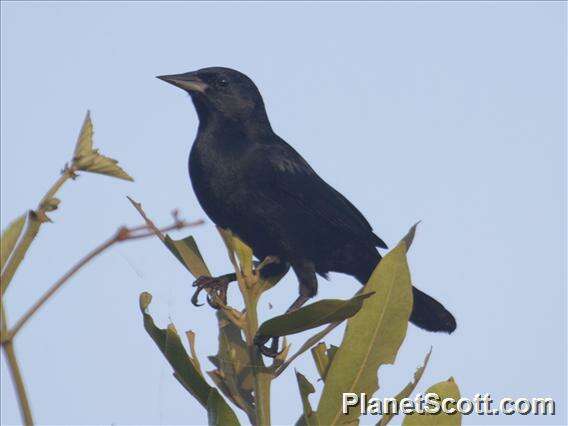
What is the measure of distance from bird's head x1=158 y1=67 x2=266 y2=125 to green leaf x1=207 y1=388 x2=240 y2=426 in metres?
2.93

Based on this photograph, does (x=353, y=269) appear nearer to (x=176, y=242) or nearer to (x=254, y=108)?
(x=254, y=108)

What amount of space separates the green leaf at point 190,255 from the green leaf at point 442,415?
0.83 meters

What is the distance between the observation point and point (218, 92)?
16.5ft

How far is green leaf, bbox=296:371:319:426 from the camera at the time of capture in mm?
2066

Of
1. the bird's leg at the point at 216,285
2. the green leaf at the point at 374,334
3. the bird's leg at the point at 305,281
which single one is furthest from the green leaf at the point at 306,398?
the bird's leg at the point at 305,281

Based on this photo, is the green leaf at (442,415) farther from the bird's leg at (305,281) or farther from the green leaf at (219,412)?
the bird's leg at (305,281)

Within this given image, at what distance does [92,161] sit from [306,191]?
12.9 feet

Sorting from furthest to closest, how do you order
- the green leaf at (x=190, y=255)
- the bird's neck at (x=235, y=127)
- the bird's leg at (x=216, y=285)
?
the bird's neck at (x=235, y=127) < the bird's leg at (x=216, y=285) < the green leaf at (x=190, y=255)

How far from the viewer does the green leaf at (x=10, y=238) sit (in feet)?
2.96

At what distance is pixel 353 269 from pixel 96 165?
397cm

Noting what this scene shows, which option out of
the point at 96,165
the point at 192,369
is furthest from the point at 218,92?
the point at 96,165

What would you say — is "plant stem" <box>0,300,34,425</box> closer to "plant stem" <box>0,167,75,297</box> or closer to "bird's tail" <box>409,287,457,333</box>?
"plant stem" <box>0,167,75,297</box>

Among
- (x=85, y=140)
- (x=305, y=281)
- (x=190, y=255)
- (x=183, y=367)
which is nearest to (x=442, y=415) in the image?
(x=183, y=367)

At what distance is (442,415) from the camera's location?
1.97m
